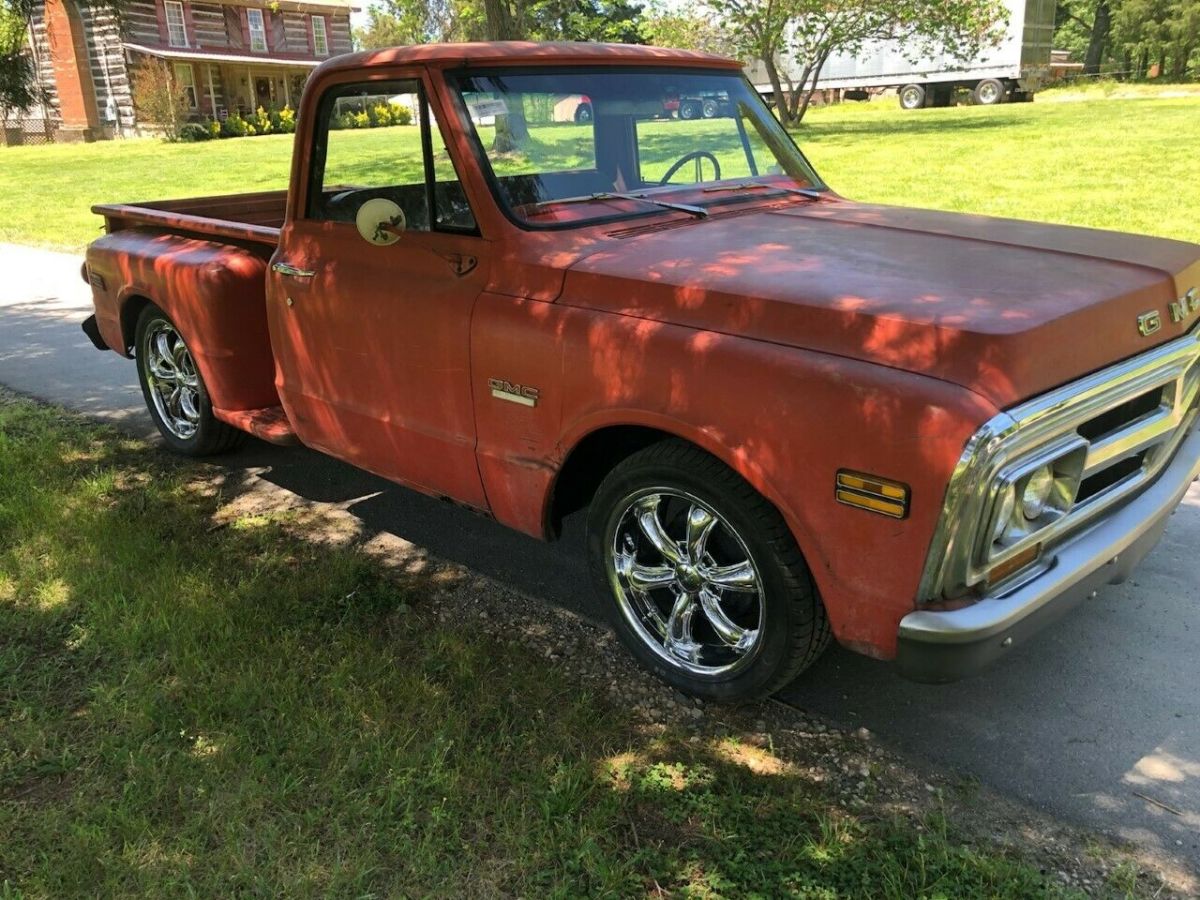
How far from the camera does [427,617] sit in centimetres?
380

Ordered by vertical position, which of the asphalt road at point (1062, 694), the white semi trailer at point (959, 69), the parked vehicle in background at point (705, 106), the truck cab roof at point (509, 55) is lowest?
the asphalt road at point (1062, 694)

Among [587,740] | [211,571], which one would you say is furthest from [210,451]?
[587,740]

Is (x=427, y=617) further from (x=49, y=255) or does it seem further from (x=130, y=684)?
(x=49, y=255)

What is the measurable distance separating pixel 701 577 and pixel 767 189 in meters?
1.80

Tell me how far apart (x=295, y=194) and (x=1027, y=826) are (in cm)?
349

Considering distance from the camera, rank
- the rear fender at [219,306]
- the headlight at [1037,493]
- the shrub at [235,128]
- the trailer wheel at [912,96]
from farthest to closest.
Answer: the shrub at [235,128], the trailer wheel at [912,96], the rear fender at [219,306], the headlight at [1037,493]

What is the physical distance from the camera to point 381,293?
3.75 metres

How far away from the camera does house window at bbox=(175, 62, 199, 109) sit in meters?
37.5

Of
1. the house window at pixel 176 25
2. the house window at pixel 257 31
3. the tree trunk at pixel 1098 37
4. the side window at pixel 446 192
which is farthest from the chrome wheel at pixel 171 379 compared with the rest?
the tree trunk at pixel 1098 37

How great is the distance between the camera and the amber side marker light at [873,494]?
2.47 m

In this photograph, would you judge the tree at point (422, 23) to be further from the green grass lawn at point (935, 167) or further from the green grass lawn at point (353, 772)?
the green grass lawn at point (353, 772)

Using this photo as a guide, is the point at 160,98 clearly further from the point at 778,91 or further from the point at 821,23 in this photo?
the point at 821,23

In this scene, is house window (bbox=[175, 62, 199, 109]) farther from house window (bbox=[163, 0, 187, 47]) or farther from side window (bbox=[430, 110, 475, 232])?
side window (bbox=[430, 110, 475, 232])

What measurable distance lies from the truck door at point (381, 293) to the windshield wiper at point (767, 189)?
1075mm
